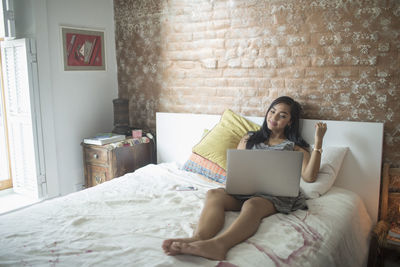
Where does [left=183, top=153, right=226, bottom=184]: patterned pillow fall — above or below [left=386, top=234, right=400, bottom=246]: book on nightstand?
above

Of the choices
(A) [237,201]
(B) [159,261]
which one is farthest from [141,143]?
(B) [159,261]

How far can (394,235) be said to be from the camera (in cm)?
238

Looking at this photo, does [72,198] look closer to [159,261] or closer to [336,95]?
[159,261]

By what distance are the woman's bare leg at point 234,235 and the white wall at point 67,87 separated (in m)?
2.12

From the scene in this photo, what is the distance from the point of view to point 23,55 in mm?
3000

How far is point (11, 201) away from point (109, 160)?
0.99 m

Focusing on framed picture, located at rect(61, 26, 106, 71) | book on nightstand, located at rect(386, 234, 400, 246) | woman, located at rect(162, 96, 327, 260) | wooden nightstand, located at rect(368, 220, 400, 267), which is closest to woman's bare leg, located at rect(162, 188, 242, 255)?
woman, located at rect(162, 96, 327, 260)

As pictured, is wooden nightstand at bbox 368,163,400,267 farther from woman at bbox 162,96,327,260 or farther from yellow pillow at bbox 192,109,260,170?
yellow pillow at bbox 192,109,260,170

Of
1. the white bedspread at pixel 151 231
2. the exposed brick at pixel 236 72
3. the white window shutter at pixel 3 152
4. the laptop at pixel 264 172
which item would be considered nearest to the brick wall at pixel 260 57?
the exposed brick at pixel 236 72

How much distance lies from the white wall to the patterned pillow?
1.30m

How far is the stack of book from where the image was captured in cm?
229

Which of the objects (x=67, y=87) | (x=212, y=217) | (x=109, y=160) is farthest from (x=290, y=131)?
(x=67, y=87)

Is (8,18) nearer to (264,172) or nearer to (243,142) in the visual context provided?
(243,142)

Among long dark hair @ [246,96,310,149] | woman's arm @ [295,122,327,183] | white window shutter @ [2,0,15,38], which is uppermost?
white window shutter @ [2,0,15,38]
